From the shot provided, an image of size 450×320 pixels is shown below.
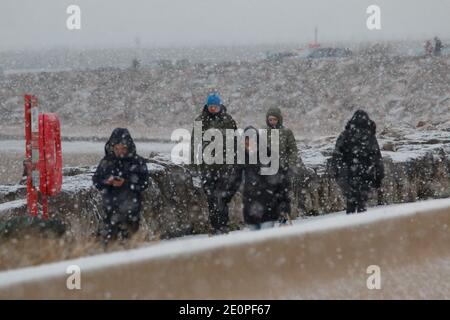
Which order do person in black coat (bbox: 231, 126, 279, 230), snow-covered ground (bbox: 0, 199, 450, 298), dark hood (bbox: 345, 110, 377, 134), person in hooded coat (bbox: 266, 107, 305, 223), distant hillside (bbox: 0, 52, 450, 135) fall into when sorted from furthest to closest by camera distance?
distant hillside (bbox: 0, 52, 450, 135) < dark hood (bbox: 345, 110, 377, 134) < person in hooded coat (bbox: 266, 107, 305, 223) < person in black coat (bbox: 231, 126, 279, 230) < snow-covered ground (bbox: 0, 199, 450, 298)

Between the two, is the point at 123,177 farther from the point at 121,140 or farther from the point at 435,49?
the point at 435,49

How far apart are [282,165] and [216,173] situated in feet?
2.41

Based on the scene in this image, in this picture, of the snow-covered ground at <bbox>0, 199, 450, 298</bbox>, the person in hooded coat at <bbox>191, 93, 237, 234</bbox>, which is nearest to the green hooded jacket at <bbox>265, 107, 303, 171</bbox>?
the person in hooded coat at <bbox>191, 93, 237, 234</bbox>

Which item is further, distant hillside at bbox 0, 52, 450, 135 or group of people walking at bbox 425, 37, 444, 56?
group of people walking at bbox 425, 37, 444, 56

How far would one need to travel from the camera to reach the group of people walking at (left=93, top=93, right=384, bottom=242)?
8.04 metres

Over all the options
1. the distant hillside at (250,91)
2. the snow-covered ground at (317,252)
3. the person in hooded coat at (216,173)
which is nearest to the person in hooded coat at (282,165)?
the person in hooded coat at (216,173)

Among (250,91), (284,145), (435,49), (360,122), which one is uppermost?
(435,49)

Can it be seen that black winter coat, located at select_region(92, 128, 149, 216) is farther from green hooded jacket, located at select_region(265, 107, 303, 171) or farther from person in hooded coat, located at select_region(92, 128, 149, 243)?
green hooded jacket, located at select_region(265, 107, 303, 171)

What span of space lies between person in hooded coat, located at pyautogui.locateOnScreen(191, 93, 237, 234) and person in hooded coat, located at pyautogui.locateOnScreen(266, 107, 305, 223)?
43 centimetres

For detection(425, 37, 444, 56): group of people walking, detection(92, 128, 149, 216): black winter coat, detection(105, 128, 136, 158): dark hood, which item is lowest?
detection(92, 128, 149, 216): black winter coat

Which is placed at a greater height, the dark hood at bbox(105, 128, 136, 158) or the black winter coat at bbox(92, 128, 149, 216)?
the dark hood at bbox(105, 128, 136, 158)

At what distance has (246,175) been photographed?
9.09 metres

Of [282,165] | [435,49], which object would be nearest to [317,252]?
[282,165]
